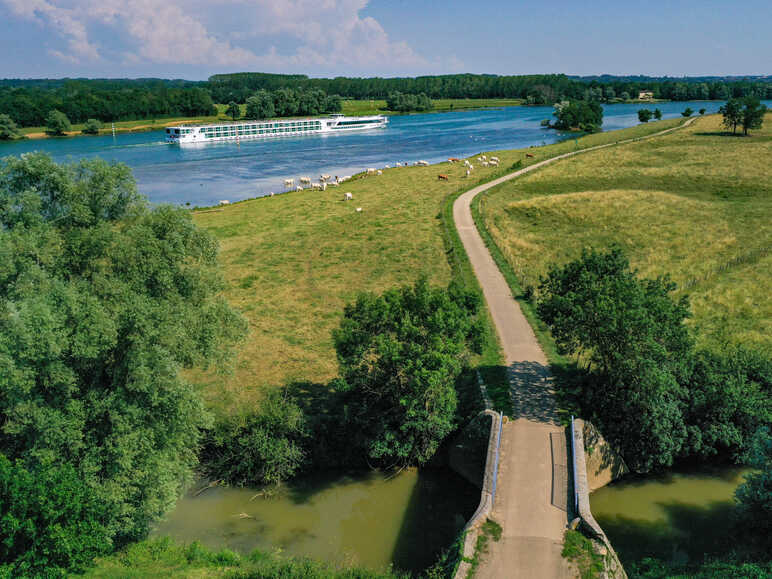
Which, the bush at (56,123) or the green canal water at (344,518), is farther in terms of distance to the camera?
the bush at (56,123)

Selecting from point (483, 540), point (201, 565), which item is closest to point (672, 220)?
point (483, 540)

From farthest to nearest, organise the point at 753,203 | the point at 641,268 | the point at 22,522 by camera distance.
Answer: the point at 753,203 < the point at 641,268 < the point at 22,522

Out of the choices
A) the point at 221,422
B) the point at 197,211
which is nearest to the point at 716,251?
the point at 221,422

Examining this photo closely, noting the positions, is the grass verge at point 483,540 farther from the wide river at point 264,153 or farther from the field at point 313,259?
the wide river at point 264,153

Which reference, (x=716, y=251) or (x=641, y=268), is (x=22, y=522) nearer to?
(x=641, y=268)

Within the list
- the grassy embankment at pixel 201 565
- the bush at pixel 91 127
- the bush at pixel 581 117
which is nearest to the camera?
the grassy embankment at pixel 201 565

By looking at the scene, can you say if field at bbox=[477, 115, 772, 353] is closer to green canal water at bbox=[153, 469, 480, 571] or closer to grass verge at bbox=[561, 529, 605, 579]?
grass verge at bbox=[561, 529, 605, 579]

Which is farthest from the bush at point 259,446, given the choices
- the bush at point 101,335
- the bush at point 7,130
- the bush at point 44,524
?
the bush at point 7,130
